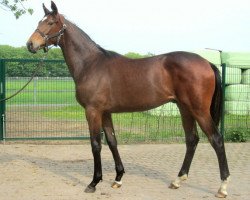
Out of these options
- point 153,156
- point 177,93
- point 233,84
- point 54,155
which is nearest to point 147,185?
point 177,93

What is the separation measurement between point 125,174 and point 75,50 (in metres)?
2.28

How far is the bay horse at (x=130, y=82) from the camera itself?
5.66 meters

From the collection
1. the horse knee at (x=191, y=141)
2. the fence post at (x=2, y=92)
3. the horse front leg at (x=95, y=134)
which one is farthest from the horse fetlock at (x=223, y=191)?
the fence post at (x=2, y=92)

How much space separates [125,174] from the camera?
275 inches

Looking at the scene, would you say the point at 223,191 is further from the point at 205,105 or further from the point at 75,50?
the point at 75,50

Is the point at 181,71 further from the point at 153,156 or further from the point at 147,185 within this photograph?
the point at 153,156

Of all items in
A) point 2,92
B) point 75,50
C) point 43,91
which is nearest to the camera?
point 75,50

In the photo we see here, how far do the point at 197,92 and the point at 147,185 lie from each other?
5.35ft

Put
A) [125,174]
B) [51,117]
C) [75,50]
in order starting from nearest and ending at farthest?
[75,50] → [125,174] → [51,117]

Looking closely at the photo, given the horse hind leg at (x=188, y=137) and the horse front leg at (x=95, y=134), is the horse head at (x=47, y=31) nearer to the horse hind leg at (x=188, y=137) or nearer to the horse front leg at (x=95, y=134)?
the horse front leg at (x=95, y=134)

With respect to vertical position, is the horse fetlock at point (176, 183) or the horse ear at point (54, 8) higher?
the horse ear at point (54, 8)

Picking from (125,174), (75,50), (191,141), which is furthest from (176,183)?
(75,50)

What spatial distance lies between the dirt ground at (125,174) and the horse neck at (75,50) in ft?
5.49

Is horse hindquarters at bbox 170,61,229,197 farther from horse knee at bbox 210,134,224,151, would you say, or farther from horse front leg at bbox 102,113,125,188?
horse front leg at bbox 102,113,125,188
